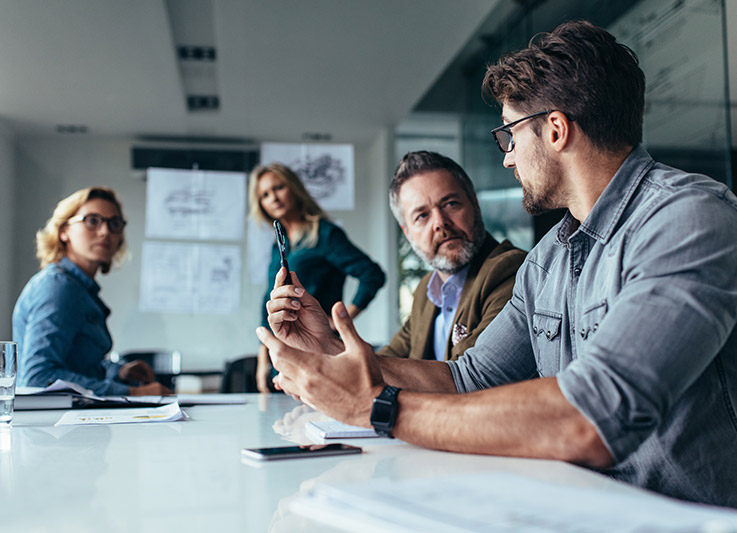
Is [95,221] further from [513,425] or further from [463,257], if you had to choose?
[513,425]

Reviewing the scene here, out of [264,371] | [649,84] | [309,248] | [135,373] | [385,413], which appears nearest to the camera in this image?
[385,413]

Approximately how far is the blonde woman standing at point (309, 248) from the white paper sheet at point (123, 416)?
1.54 meters

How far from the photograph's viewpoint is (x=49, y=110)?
4277 millimetres

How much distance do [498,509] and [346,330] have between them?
497mm

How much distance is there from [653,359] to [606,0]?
2576 mm

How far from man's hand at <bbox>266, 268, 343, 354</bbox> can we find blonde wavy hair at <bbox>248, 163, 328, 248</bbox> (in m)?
1.65

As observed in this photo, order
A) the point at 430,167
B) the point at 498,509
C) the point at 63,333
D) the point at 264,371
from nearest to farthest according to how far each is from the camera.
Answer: the point at 498,509, the point at 430,167, the point at 63,333, the point at 264,371

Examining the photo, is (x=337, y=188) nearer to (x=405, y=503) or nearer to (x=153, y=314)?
(x=153, y=314)

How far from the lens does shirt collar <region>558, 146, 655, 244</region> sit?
Answer: 45.1 inches

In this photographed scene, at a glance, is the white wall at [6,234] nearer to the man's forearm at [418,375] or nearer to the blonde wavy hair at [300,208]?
the blonde wavy hair at [300,208]

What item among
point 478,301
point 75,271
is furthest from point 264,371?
point 478,301

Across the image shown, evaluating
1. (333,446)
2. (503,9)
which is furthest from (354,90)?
(333,446)

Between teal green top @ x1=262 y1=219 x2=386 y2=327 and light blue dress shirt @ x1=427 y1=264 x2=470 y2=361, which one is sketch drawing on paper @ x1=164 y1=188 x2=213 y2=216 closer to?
teal green top @ x1=262 y1=219 x2=386 y2=327

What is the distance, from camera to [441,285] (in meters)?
2.11
